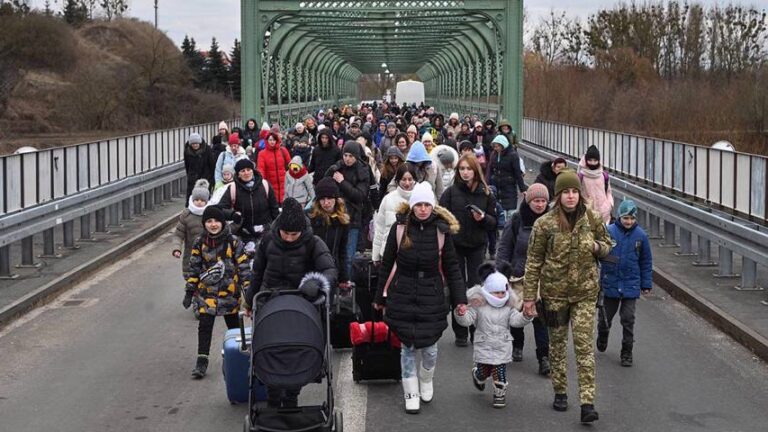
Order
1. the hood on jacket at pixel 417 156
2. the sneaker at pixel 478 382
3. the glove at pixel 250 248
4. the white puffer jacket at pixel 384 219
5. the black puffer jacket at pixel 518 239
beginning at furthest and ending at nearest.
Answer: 1. the hood on jacket at pixel 417 156
2. the glove at pixel 250 248
3. the white puffer jacket at pixel 384 219
4. the black puffer jacket at pixel 518 239
5. the sneaker at pixel 478 382

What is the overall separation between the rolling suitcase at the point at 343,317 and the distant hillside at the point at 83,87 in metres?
48.0

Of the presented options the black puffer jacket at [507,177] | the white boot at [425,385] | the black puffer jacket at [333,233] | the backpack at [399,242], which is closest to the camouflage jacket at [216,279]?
the backpack at [399,242]

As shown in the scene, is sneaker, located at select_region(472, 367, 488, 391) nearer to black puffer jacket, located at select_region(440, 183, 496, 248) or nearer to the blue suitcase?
the blue suitcase

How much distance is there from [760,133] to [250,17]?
20.3m

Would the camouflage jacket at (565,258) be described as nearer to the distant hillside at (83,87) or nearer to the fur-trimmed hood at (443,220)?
the fur-trimmed hood at (443,220)

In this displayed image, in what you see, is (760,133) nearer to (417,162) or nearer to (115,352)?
(417,162)

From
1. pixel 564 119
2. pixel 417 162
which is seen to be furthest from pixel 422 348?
pixel 564 119

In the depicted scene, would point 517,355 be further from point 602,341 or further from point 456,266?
point 456,266

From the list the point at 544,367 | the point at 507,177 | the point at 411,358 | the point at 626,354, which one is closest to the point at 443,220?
the point at 411,358

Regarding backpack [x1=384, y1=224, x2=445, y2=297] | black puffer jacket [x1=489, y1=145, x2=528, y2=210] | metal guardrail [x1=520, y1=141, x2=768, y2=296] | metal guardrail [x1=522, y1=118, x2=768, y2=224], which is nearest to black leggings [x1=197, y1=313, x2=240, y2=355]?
backpack [x1=384, y1=224, x2=445, y2=297]

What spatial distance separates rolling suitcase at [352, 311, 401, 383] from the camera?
368 inches

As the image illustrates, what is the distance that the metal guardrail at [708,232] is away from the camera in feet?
41.2

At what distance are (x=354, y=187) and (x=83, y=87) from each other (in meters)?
58.2

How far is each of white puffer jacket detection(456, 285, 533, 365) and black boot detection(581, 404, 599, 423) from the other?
0.80m
